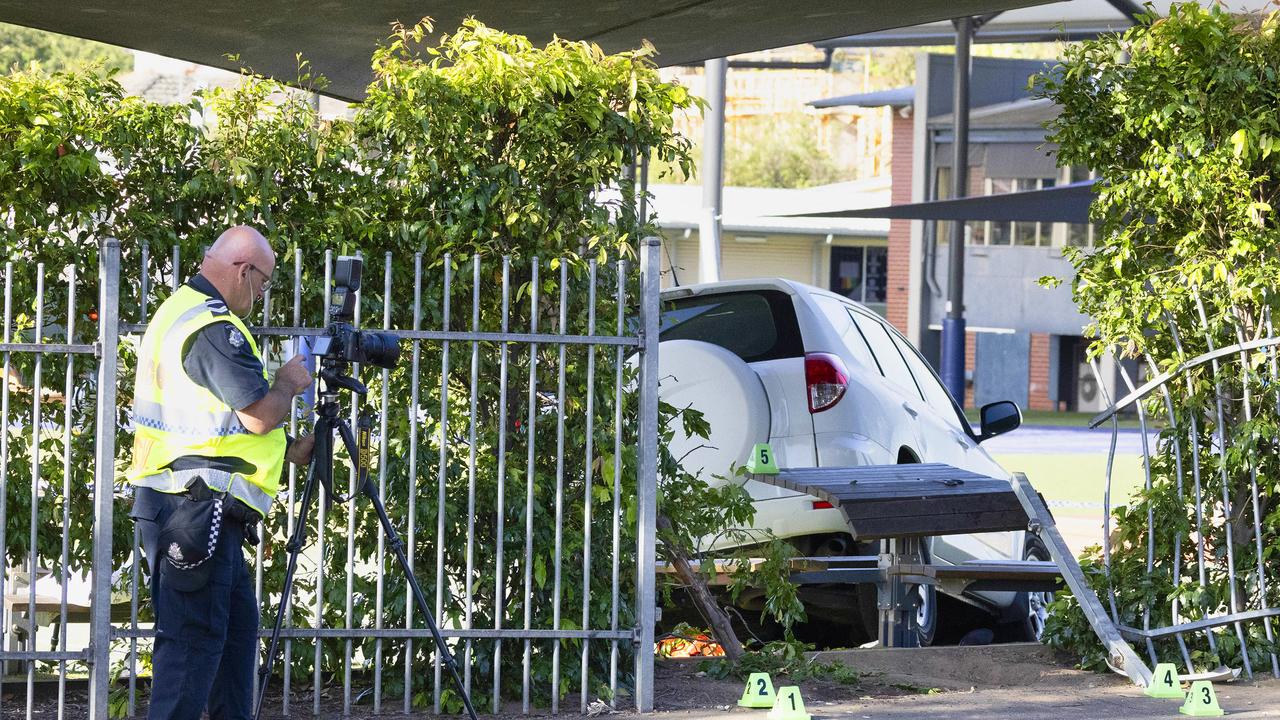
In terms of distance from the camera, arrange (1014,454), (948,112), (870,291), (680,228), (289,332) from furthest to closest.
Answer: (870,291), (680,228), (948,112), (1014,454), (289,332)

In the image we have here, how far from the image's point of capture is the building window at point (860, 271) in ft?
157

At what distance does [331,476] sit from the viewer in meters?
5.55

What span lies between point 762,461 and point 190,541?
3.03 metres

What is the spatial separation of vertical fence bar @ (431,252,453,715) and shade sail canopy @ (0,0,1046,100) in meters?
2.86

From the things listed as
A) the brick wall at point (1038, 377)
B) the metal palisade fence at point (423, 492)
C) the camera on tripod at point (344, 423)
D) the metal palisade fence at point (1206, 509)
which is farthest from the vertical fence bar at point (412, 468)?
the brick wall at point (1038, 377)

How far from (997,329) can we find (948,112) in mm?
6675

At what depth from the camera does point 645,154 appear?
615 cm

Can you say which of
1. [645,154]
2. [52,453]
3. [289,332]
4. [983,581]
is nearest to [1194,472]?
[983,581]

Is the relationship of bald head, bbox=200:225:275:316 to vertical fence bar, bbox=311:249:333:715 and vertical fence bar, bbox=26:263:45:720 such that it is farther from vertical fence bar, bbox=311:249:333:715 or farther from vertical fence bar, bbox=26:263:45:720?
vertical fence bar, bbox=26:263:45:720

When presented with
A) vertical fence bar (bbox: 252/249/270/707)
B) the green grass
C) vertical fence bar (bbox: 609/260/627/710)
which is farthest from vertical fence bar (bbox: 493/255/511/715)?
the green grass

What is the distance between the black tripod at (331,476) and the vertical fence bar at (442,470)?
0.72 ft

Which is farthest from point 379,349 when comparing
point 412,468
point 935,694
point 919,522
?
point 935,694

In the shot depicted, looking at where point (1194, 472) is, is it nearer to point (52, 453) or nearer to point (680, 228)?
point (52, 453)

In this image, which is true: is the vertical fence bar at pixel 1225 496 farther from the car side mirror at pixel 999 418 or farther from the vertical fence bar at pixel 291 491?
the vertical fence bar at pixel 291 491
